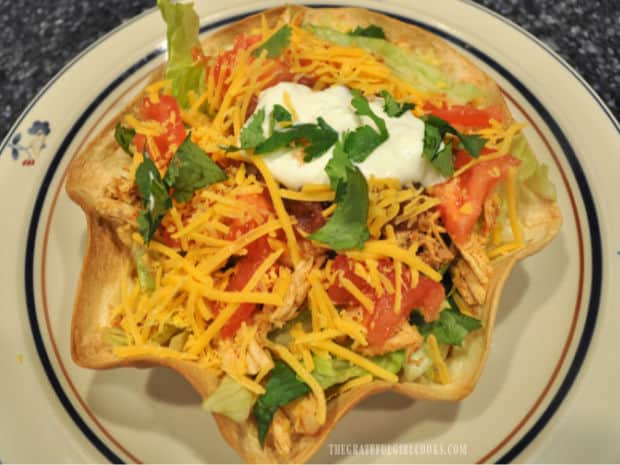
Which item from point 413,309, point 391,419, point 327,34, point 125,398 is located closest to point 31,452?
point 125,398

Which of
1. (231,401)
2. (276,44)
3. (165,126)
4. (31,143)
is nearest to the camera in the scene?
(231,401)

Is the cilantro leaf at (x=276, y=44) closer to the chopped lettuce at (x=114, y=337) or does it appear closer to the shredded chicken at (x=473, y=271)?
the shredded chicken at (x=473, y=271)

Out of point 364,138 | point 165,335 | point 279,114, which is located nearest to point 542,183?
point 364,138

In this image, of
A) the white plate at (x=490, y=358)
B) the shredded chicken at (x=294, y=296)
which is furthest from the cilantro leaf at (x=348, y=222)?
the white plate at (x=490, y=358)

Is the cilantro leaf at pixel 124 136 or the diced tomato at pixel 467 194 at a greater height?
the cilantro leaf at pixel 124 136

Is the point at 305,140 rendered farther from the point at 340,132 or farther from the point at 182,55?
the point at 182,55

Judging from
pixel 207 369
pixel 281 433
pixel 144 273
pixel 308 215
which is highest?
pixel 308 215
